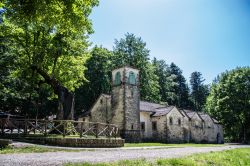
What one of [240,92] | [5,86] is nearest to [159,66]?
[240,92]

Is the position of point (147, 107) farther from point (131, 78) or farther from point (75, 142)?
point (75, 142)

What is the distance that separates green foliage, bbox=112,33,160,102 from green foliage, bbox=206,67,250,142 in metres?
14.6

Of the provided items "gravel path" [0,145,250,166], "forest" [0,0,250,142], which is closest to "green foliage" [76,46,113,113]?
"forest" [0,0,250,142]

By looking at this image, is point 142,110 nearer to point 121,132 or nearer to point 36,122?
point 121,132

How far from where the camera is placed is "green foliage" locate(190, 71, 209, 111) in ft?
312

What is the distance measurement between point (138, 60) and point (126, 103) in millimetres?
24753

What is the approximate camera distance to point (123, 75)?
36.5 meters

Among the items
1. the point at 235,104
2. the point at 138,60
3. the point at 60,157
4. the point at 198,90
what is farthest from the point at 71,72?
the point at 198,90

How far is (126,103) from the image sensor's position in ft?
116

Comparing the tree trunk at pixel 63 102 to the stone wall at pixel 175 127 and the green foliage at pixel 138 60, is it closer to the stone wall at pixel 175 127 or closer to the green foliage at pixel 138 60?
the stone wall at pixel 175 127

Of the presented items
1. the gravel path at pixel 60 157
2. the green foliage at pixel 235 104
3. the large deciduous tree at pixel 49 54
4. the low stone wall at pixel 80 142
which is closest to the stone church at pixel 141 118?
the green foliage at pixel 235 104

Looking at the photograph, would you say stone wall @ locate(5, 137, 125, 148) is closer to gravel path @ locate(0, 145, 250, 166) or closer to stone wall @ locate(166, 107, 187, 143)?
gravel path @ locate(0, 145, 250, 166)

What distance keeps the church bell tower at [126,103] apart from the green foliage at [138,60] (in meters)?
18.7

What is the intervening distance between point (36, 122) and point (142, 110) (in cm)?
2347
